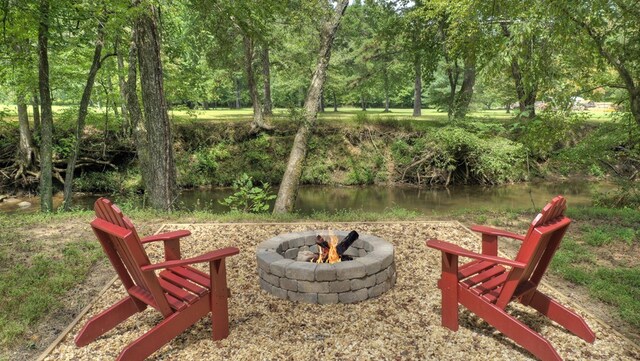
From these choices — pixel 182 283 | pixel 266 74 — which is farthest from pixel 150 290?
pixel 266 74

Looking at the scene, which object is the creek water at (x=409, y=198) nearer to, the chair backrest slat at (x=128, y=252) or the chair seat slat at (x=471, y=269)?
the chair seat slat at (x=471, y=269)

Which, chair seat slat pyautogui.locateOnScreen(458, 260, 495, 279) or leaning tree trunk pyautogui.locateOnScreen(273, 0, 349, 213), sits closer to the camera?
chair seat slat pyautogui.locateOnScreen(458, 260, 495, 279)

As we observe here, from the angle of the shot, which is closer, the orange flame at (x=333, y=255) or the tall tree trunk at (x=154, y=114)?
the orange flame at (x=333, y=255)

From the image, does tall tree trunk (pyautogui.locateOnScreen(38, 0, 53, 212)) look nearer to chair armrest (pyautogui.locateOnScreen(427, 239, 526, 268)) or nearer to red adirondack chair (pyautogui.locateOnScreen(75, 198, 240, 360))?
red adirondack chair (pyautogui.locateOnScreen(75, 198, 240, 360))

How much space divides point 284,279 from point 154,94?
552cm

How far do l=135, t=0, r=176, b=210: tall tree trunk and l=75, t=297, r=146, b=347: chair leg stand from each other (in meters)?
5.20

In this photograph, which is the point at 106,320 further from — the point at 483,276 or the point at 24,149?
the point at 24,149

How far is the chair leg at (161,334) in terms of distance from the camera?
2.79 m

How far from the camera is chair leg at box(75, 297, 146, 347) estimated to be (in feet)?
10.4

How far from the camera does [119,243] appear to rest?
2.83 m

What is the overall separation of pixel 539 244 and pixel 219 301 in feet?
7.95

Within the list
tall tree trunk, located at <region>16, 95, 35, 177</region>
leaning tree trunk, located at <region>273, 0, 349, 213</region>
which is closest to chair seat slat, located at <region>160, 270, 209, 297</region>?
leaning tree trunk, located at <region>273, 0, 349, 213</region>

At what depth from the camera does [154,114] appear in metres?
7.90

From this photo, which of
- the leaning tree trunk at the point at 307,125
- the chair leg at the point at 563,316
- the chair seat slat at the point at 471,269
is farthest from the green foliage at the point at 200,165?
the chair leg at the point at 563,316
